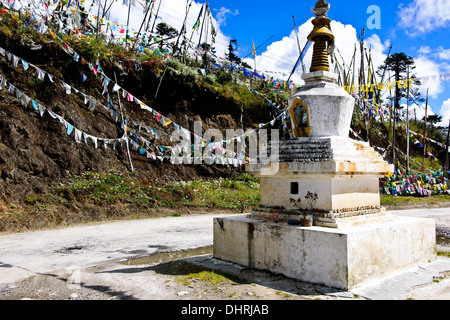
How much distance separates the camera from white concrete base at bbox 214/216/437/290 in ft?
16.7

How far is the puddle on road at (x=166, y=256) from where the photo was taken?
24.2 ft

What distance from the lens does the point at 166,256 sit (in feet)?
26.2

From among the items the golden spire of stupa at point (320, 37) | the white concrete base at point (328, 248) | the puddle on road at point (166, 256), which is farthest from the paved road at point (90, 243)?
the golden spire of stupa at point (320, 37)

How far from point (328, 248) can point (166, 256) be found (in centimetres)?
421

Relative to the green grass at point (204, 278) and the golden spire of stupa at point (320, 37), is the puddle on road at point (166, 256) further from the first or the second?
the golden spire of stupa at point (320, 37)

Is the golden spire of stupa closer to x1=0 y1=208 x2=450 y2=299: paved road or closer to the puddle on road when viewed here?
x1=0 y1=208 x2=450 y2=299: paved road

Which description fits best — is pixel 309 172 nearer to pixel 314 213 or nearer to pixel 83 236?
pixel 314 213

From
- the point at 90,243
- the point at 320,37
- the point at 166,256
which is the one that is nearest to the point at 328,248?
the point at 166,256

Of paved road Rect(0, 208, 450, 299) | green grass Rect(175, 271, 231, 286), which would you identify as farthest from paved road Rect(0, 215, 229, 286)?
green grass Rect(175, 271, 231, 286)

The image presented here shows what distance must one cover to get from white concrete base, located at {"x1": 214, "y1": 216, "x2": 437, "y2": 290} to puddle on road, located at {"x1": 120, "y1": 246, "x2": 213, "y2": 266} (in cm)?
137

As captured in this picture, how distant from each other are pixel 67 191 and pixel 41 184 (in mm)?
1066

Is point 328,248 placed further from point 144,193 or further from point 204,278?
point 144,193

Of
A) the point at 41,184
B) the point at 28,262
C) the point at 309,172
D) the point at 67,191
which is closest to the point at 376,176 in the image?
the point at 309,172

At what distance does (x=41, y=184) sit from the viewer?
13.3 m
